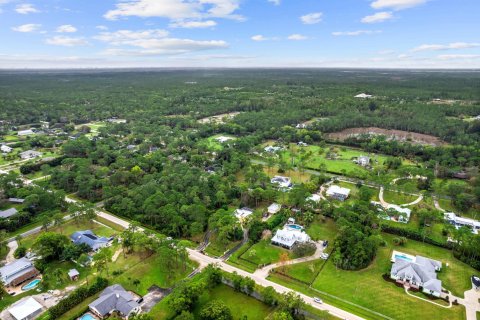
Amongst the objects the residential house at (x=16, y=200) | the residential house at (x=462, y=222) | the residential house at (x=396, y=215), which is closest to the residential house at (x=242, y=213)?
the residential house at (x=396, y=215)

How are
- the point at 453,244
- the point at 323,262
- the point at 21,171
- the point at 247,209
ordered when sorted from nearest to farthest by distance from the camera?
the point at 323,262
the point at 453,244
the point at 247,209
the point at 21,171

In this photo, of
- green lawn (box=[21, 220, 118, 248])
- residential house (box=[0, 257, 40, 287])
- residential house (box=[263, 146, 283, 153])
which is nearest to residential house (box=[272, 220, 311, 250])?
green lawn (box=[21, 220, 118, 248])

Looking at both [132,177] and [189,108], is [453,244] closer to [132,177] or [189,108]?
[132,177]

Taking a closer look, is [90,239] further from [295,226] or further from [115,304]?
[295,226]

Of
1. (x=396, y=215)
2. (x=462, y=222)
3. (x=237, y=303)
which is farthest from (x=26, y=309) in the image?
(x=462, y=222)

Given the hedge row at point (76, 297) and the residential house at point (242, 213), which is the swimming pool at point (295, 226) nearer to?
the residential house at point (242, 213)

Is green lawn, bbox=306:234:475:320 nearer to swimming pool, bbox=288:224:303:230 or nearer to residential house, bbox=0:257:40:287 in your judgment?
swimming pool, bbox=288:224:303:230

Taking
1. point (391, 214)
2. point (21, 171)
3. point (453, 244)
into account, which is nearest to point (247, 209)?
point (391, 214)
